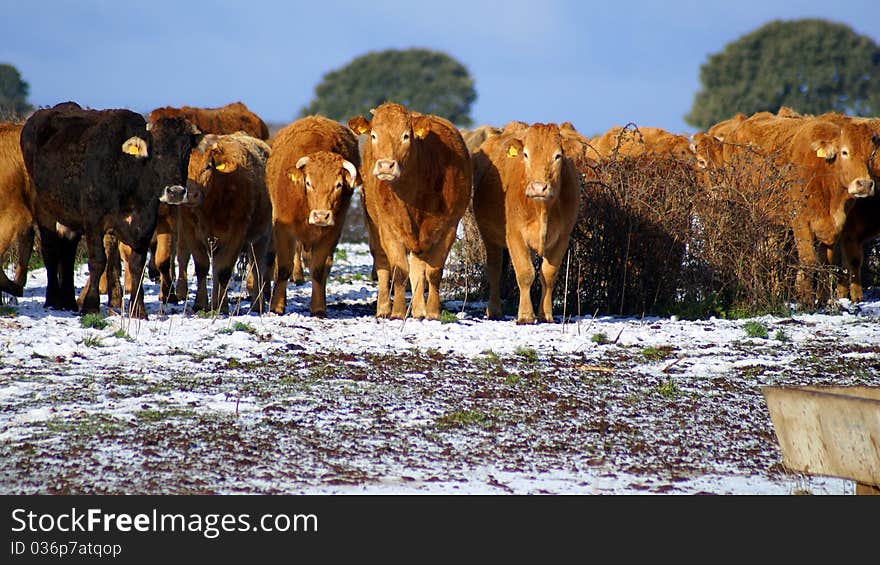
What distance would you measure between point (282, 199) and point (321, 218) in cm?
64

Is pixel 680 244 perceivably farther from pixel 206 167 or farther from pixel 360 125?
pixel 206 167

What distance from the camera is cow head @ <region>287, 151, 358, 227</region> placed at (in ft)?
38.9

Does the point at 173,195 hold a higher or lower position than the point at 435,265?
higher

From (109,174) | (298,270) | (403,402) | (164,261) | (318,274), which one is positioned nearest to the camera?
(403,402)

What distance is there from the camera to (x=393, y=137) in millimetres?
11617

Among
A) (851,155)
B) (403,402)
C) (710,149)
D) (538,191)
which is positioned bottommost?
(403,402)

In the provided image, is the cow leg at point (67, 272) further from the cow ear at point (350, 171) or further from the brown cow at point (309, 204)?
the cow ear at point (350, 171)

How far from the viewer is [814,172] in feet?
45.9

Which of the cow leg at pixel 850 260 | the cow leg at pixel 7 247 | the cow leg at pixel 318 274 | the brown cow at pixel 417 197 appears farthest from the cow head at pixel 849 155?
the cow leg at pixel 7 247

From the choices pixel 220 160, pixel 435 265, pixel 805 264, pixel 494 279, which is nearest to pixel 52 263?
pixel 220 160

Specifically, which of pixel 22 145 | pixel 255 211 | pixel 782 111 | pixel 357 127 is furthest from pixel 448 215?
pixel 782 111

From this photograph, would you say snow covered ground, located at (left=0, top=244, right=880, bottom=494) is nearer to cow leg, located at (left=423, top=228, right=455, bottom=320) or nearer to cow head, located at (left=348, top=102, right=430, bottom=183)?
cow leg, located at (left=423, top=228, right=455, bottom=320)

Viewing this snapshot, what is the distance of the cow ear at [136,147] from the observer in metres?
11.2
